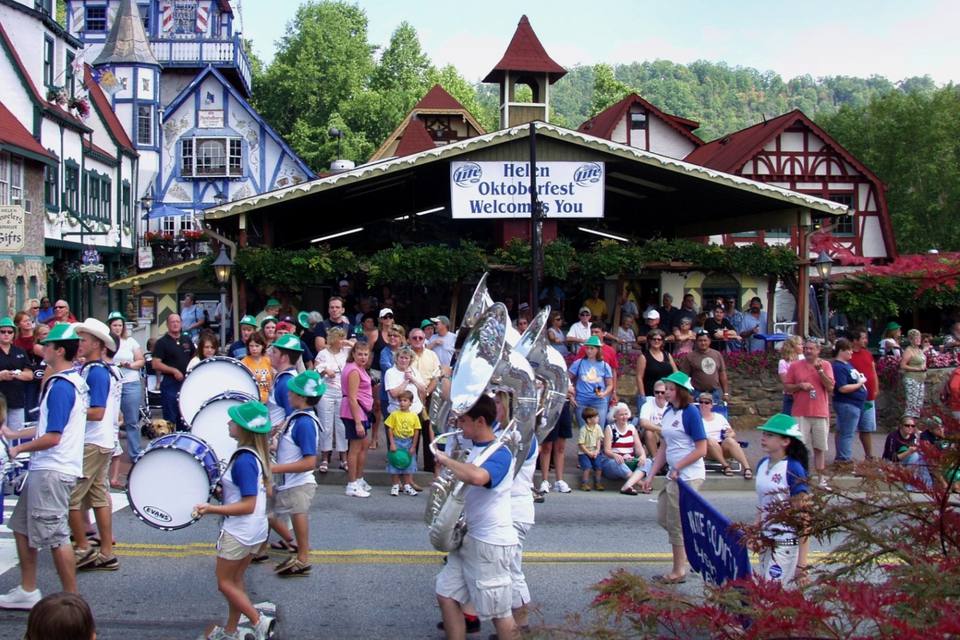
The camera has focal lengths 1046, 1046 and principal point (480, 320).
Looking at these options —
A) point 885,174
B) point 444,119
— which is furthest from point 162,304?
point 885,174

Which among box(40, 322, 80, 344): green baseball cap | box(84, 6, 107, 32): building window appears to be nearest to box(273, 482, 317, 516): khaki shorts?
box(40, 322, 80, 344): green baseball cap

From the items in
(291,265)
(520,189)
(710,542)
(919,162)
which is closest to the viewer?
A: (710,542)

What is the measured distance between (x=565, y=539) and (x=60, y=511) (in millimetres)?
4536

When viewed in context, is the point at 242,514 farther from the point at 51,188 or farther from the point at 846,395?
the point at 51,188

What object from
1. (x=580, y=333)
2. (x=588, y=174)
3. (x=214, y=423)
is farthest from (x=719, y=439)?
(x=588, y=174)

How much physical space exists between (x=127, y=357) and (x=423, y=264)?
6.60 m

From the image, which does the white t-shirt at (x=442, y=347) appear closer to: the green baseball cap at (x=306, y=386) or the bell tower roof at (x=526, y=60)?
the green baseball cap at (x=306, y=386)

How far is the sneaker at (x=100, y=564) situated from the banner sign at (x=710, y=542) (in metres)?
4.43

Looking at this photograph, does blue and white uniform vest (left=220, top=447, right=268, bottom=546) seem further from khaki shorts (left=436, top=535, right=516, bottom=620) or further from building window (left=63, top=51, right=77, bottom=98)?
building window (left=63, top=51, right=77, bottom=98)

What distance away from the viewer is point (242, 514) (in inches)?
257

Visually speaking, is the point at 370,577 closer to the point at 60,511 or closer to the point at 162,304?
the point at 60,511

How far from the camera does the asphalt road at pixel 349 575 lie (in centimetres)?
717

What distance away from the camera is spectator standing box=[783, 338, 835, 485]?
41.3 feet

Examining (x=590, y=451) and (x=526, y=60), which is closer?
(x=590, y=451)
